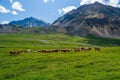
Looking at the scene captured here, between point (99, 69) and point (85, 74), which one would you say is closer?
point (85, 74)

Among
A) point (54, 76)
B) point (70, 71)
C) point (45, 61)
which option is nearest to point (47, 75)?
point (54, 76)

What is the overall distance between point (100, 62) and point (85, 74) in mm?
10141

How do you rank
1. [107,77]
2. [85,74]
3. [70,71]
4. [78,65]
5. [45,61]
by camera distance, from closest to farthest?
1. [107,77]
2. [85,74]
3. [70,71]
4. [78,65]
5. [45,61]

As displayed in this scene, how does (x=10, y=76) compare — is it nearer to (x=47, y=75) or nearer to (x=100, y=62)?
(x=47, y=75)

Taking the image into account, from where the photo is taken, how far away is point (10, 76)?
39.5 metres

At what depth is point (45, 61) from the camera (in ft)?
169

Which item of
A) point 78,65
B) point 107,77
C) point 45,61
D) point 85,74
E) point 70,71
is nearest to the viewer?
point 107,77

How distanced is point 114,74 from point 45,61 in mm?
20184

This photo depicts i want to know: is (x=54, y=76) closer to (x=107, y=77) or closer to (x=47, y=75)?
(x=47, y=75)

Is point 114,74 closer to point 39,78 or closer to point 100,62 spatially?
point 39,78

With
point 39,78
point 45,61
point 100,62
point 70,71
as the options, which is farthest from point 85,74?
point 45,61

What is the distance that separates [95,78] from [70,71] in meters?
6.09

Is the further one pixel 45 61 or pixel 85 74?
pixel 45 61

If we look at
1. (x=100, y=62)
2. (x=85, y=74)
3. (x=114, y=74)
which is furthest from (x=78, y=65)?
(x=114, y=74)
